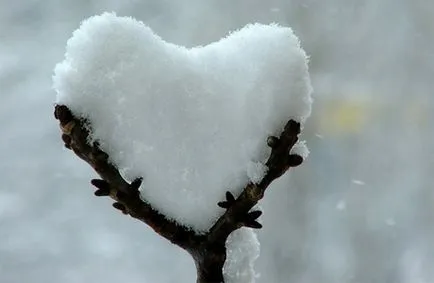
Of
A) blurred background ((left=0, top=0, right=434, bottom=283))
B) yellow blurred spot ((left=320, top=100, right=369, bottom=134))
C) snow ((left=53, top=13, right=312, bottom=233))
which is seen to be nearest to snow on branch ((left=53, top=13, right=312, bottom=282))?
snow ((left=53, top=13, right=312, bottom=233))

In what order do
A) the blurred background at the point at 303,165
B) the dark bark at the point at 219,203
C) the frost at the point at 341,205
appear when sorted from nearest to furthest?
1. the dark bark at the point at 219,203
2. the blurred background at the point at 303,165
3. the frost at the point at 341,205

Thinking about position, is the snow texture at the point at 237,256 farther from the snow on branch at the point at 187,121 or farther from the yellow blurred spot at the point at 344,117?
the yellow blurred spot at the point at 344,117

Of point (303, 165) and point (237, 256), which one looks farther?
point (303, 165)

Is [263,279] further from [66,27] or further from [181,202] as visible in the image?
[181,202]

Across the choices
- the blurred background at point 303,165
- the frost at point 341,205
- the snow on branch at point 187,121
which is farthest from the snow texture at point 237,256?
the frost at point 341,205

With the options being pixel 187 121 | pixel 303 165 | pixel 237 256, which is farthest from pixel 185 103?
pixel 303 165

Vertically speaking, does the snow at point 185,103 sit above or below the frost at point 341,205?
below

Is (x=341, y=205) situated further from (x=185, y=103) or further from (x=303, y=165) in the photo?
(x=185, y=103)
